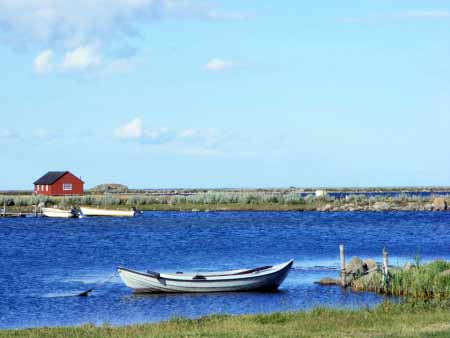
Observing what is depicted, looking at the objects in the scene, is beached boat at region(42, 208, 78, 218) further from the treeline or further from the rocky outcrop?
the rocky outcrop

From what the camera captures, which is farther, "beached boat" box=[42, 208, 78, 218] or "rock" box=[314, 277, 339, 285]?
"beached boat" box=[42, 208, 78, 218]

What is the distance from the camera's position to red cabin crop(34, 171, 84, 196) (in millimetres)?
119562

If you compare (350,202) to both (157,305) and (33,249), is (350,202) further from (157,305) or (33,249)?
(157,305)

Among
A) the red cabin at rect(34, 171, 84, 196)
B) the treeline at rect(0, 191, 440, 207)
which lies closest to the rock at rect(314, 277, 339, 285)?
the treeline at rect(0, 191, 440, 207)

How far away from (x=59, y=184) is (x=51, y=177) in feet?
6.85

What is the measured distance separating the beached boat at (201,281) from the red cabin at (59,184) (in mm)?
85519

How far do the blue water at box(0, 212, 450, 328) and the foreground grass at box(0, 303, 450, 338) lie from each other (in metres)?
4.97

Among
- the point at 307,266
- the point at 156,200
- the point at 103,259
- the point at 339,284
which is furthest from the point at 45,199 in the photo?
the point at 339,284

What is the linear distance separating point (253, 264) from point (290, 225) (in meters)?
36.0

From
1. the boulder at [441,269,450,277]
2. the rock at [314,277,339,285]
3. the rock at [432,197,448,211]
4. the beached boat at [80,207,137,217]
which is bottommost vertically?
the rock at [314,277,339,285]

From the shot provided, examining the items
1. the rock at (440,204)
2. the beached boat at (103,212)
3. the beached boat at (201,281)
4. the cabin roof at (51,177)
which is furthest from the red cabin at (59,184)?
the beached boat at (201,281)

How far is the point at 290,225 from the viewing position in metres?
83.3

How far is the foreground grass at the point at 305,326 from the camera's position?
64.7 ft

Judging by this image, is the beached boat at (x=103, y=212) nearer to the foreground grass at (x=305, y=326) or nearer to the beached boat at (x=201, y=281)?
the beached boat at (x=201, y=281)
